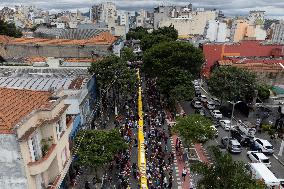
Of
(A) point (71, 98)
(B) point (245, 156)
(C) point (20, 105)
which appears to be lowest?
(B) point (245, 156)

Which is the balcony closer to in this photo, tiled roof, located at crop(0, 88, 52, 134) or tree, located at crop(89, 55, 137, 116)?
tiled roof, located at crop(0, 88, 52, 134)

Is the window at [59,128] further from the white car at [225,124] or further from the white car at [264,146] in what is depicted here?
the white car at [225,124]

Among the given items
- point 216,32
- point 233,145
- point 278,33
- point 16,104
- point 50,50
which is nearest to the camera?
point 16,104

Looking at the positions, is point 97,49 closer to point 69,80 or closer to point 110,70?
point 110,70

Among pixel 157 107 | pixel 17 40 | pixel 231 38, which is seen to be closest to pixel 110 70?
pixel 157 107

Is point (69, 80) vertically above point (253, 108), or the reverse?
point (69, 80)

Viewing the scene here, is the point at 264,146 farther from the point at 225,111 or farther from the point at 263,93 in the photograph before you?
the point at 263,93

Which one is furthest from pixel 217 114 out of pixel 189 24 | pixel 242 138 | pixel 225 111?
pixel 189 24
